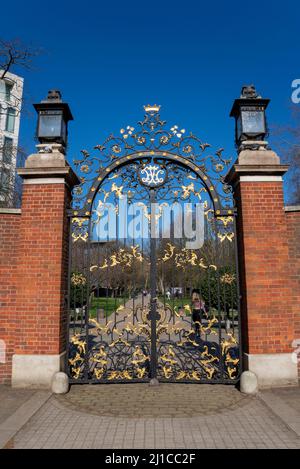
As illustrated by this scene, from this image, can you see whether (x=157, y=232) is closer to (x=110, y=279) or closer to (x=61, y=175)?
(x=110, y=279)

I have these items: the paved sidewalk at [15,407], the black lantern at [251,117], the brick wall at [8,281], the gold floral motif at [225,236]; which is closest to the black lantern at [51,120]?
the brick wall at [8,281]

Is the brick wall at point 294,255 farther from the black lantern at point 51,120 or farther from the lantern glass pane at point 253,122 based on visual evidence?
the black lantern at point 51,120

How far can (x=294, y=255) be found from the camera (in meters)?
5.74

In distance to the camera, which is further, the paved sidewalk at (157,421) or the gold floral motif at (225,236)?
the gold floral motif at (225,236)

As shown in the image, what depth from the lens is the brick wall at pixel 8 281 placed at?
221 inches

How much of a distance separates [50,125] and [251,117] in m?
3.64

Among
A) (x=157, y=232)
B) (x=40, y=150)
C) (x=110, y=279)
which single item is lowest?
(x=110, y=279)

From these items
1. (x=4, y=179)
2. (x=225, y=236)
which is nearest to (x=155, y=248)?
(x=225, y=236)

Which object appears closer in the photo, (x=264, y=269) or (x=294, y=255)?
(x=264, y=269)

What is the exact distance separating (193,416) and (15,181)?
13239 mm

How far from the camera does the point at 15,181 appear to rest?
14.8 metres

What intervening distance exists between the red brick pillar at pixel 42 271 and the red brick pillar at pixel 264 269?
3060 millimetres

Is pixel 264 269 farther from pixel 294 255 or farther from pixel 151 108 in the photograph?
pixel 151 108
